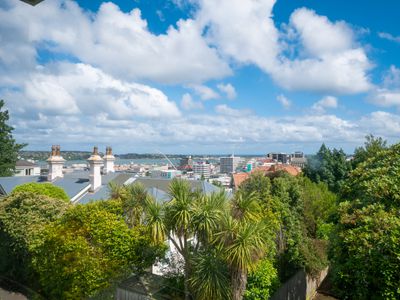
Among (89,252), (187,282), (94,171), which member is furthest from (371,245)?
(94,171)

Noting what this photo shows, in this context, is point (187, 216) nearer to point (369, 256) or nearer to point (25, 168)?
point (369, 256)

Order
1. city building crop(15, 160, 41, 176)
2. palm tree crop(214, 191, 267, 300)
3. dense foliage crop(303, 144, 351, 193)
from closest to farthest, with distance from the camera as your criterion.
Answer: palm tree crop(214, 191, 267, 300), dense foliage crop(303, 144, 351, 193), city building crop(15, 160, 41, 176)

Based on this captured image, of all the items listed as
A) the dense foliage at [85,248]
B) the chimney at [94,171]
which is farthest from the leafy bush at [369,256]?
the chimney at [94,171]

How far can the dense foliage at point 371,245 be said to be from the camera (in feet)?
22.2

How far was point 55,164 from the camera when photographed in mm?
28328

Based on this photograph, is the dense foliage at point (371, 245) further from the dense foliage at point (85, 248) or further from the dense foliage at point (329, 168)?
the dense foliage at point (329, 168)

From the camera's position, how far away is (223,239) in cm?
968

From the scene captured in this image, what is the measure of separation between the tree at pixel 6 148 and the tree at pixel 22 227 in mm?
30076

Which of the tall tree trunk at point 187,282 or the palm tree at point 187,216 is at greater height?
the palm tree at point 187,216

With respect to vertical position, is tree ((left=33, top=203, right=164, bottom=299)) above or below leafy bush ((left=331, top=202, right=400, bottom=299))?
below

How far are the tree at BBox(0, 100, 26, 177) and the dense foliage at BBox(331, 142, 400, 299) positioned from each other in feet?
149

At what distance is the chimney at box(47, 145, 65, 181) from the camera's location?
2828 cm

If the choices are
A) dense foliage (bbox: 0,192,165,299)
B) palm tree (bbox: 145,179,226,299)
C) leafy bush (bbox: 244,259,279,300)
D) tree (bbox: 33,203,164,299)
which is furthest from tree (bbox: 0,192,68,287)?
leafy bush (bbox: 244,259,279,300)

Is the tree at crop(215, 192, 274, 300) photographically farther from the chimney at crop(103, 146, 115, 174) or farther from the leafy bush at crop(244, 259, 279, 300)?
the chimney at crop(103, 146, 115, 174)
